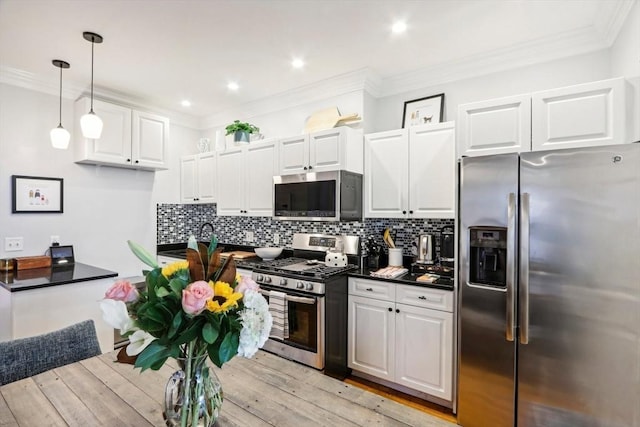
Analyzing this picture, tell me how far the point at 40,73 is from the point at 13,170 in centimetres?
91

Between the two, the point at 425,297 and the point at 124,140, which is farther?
the point at 124,140

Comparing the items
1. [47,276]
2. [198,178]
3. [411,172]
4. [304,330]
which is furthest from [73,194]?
[411,172]

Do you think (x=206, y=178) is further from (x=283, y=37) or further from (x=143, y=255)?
(x=143, y=255)

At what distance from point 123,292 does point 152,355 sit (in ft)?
0.56

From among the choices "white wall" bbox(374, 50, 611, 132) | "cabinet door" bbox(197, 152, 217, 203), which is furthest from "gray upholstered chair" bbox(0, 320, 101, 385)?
"white wall" bbox(374, 50, 611, 132)

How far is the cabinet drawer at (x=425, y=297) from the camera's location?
222 cm

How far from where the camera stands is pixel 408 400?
2422 mm

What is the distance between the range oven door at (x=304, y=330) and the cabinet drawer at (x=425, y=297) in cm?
60

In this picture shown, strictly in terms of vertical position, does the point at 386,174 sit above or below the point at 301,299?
above

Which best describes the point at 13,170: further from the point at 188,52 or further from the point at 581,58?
the point at 581,58

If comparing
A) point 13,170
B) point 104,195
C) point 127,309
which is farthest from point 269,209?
point 127,309

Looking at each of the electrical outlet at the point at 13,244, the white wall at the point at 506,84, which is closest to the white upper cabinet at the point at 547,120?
the white wall at the point at 506,84

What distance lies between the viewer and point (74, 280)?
232 cm

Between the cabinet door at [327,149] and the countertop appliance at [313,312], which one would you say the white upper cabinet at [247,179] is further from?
the countertop appliance at [313,312]
